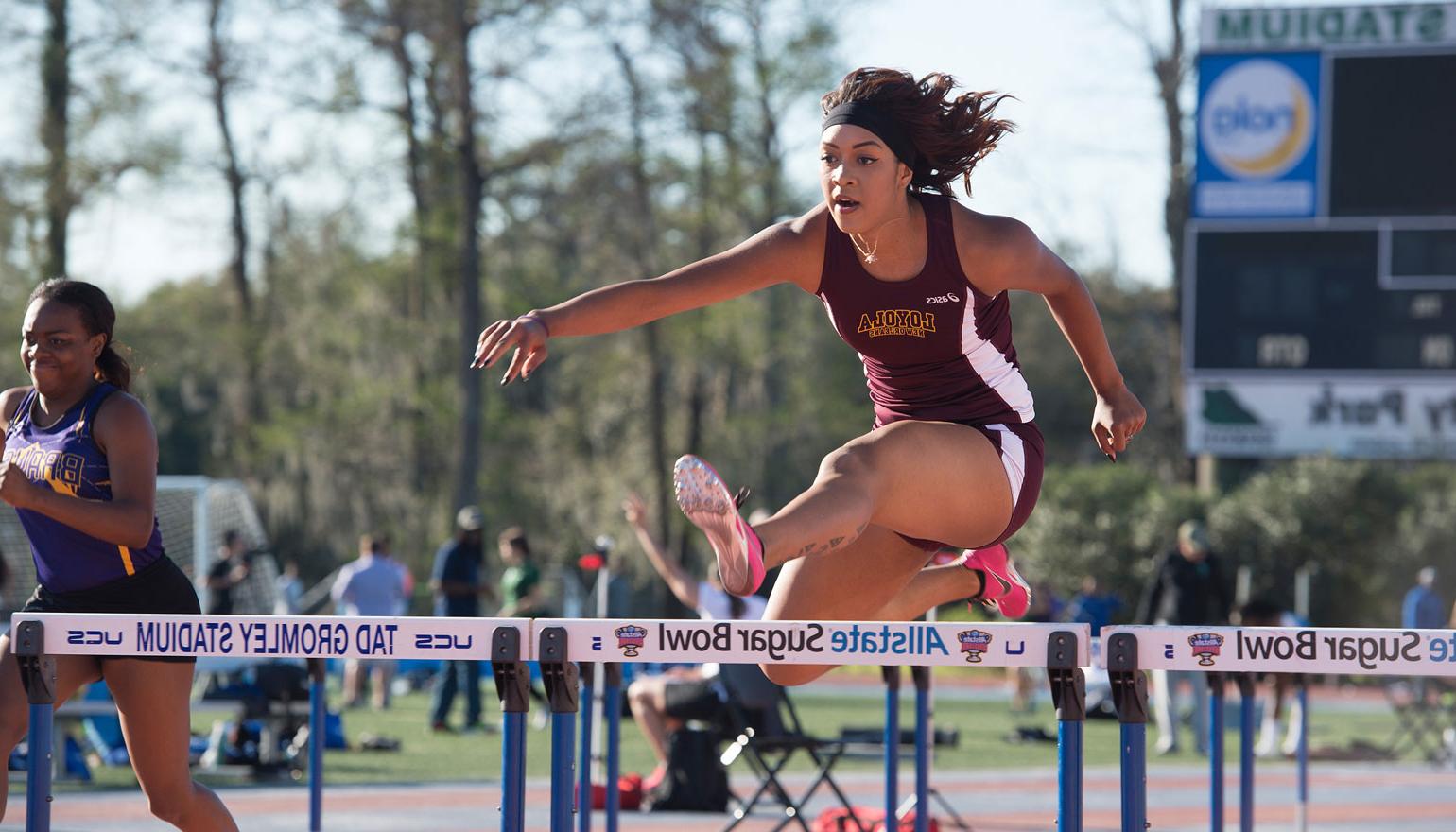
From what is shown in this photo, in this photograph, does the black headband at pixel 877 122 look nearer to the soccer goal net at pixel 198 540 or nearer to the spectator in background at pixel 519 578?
the spectator in background at pixel 519 578

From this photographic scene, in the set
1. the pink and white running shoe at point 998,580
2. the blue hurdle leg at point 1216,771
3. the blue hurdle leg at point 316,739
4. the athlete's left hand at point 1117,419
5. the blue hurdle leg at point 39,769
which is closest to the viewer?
the blue hurdle leg at point 39,769

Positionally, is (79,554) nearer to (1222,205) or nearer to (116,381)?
(116,381)

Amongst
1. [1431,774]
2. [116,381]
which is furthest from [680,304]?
[1431,774]

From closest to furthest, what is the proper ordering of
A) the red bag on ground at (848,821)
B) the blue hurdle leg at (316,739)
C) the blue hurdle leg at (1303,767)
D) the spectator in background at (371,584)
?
the blue hurdle leg at (316,739) < the red bag on ground at (848,821) < the blue hurdle leg at (1303,767) < the spectator in background at (371,584)

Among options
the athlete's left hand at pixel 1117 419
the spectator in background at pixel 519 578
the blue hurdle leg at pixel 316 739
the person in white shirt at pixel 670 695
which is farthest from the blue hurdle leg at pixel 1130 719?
the spectator in background at pixel 519 578

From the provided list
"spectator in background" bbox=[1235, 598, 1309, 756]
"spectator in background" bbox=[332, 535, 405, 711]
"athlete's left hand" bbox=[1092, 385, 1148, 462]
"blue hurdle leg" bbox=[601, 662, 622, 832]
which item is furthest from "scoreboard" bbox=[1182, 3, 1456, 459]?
"athlete's left hand" bbox=[1092, 385, 1148, 462]

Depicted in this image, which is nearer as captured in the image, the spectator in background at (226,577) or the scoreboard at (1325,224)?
the spectator in background at (226,577)

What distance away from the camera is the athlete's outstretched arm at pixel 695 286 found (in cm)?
470

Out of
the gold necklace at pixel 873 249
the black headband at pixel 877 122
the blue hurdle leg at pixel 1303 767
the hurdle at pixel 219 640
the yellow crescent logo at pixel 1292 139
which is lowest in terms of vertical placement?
the blue hurdle leg at pixel 1303 767

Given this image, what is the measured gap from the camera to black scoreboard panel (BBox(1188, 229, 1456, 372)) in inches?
904

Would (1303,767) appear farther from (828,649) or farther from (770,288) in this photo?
(770,288)

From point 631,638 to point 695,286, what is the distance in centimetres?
103

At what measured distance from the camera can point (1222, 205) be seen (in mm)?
23438

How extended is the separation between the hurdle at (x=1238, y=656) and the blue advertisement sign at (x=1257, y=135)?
781 inches
